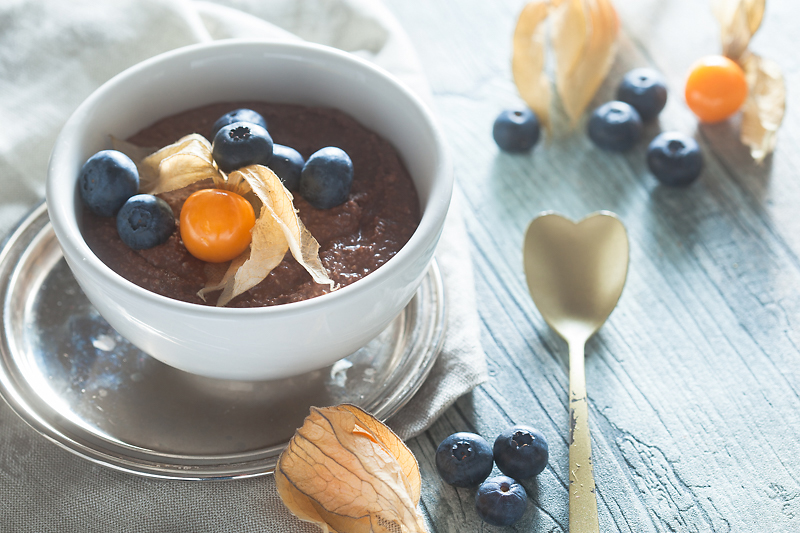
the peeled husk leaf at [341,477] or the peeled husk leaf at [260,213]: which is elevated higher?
the peeled husk leaf at [260,213]

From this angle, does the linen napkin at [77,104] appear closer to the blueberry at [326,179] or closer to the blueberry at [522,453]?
the blueberry at [522,453]

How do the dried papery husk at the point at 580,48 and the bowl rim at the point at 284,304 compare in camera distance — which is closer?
the bowl rim at the point at 284,304

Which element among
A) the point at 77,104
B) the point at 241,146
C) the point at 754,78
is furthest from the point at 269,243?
the point at 754,78

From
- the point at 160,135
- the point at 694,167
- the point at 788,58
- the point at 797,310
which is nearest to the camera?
the point at 160,135

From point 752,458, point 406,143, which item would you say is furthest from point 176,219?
point 752,458

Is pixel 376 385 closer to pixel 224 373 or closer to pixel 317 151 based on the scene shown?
pixel 224 373

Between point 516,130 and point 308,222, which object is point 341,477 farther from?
point 516,130

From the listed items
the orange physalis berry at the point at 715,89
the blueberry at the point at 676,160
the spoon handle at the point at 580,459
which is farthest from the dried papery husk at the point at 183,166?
Result: the orange physalis berry at the point at 715,89
